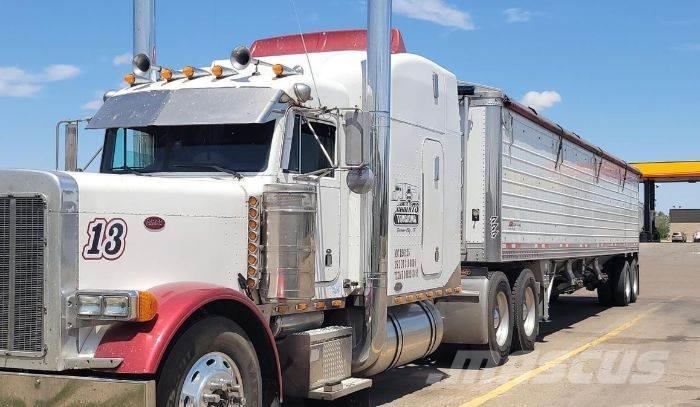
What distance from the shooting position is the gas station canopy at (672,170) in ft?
203

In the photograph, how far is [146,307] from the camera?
4785mm

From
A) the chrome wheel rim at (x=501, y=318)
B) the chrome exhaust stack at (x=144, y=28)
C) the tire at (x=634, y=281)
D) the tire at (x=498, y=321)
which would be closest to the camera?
the chrome exhaust stack at (x=144, y=28)

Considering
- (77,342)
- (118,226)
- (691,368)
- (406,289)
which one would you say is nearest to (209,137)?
(118,226)

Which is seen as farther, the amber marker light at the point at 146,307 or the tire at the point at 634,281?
the tire at the point at 634,281

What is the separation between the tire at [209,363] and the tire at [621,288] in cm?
1525

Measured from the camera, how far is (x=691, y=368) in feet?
33.9

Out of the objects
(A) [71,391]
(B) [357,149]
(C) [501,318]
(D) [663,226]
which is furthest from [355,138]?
(D) [663,226]

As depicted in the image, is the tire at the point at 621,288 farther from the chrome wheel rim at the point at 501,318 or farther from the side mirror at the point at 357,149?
the side mirror at the point at 357,149

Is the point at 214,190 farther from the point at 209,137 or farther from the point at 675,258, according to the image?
the point at 675,258

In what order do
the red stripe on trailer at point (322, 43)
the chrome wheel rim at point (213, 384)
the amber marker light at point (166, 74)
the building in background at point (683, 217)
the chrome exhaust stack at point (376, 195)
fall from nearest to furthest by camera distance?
the chrome wheel rim at point (213, 384), the amber marker light at point (166, 74), the chrome exhaust stack at point (376, 195), the red stripe on trailer at point (322, 43), the building in background at point (683, 217)

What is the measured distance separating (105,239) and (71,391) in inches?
36.1

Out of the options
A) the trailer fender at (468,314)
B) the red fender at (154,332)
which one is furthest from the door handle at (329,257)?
the trailer fender at (468,314)

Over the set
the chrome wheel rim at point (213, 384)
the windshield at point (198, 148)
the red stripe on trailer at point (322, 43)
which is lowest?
the chrome wheel rim at point (213, 384)

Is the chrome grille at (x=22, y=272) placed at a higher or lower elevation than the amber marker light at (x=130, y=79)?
lower
